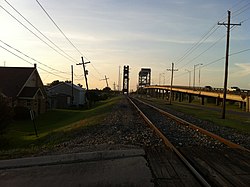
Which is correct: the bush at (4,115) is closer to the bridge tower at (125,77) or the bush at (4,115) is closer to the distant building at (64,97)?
the distant building at (64,97)

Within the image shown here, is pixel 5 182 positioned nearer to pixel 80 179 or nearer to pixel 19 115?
pixel 80 179

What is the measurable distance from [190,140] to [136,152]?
4.44m

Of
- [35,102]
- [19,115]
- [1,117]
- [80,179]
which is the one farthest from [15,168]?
[35,102]

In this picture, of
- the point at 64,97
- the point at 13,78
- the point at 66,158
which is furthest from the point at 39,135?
the point at 64,97

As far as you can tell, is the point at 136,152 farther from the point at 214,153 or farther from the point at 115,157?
the point at 214,153

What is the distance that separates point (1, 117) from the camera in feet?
78.0

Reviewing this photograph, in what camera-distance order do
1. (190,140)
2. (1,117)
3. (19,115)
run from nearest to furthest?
(190,140)
(1,117)
(19,115)

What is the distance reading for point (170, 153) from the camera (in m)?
10.6

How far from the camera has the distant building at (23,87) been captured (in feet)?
152

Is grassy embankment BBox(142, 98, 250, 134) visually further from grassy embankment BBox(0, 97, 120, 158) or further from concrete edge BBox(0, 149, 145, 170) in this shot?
concrete edge BBox(0, 149, 145, 170)

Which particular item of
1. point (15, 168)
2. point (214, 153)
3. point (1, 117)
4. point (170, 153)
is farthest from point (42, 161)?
point (1, 117)

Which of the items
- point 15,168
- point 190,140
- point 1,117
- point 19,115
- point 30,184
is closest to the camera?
point 30,184

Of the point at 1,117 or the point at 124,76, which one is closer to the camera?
the point at 1,117

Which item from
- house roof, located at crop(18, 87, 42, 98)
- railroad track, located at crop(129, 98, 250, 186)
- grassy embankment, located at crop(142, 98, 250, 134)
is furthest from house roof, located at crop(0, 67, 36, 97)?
railroad track, located at crop(129, 98, 250, 186)
